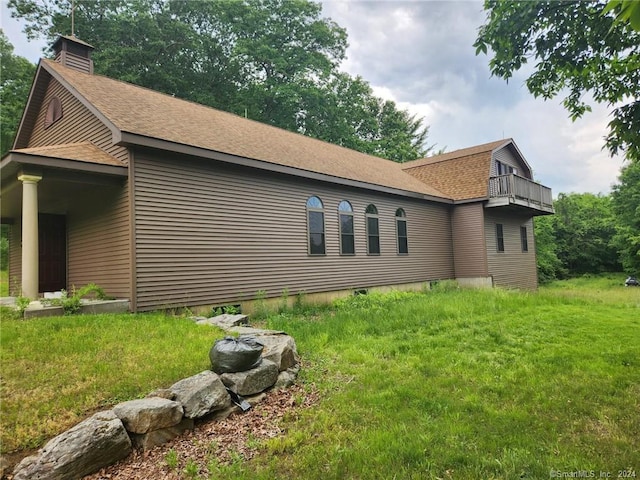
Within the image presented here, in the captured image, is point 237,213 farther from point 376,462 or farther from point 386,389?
point 376,462

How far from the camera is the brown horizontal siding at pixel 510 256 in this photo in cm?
1623

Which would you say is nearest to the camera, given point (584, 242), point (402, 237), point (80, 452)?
point (80, 452)

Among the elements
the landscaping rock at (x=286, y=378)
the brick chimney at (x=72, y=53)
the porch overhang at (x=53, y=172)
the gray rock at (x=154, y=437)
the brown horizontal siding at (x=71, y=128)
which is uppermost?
the brick chimney at (x=72, y=53)

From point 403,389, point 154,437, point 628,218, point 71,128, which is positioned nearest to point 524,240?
point 628,218

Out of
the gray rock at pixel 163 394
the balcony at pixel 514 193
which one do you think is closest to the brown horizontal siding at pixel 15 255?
the gray rock at pixel 163 394

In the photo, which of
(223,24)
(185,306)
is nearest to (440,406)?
(185,306)

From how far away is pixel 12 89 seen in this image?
62.1 ft

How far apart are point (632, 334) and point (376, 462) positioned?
18.8 ft

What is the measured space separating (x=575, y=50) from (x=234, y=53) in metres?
25.4

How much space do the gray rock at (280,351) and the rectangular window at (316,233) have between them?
5.80 meters

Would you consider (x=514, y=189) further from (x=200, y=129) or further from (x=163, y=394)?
(x=163, y=394)

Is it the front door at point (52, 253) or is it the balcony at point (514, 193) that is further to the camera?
the balcony at point (514, 193)

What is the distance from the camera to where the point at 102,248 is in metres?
8.05

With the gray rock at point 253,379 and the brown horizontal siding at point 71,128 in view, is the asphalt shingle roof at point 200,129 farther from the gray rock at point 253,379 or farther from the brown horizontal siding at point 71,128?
the gray rock at point 253,379
